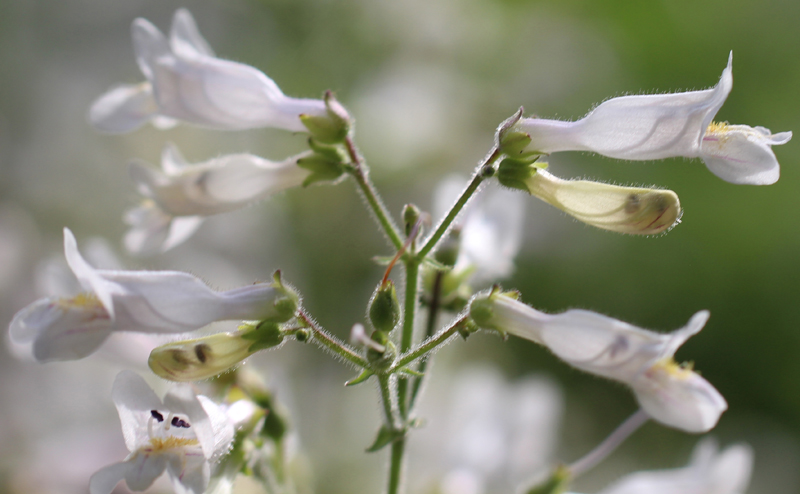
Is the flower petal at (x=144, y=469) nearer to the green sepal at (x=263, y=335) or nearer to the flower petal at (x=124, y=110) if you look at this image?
the green sepal at (x=263, y=335)

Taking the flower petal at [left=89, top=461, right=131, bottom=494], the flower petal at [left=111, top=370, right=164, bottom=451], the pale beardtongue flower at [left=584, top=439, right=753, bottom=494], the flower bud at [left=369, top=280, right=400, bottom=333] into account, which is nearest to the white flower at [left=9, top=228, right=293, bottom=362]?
the flower petal at [left=111, top=370, right=164, bottom=451]

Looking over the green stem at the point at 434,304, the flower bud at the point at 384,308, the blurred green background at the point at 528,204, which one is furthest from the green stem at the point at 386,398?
the blurred green background at the point at 528,204

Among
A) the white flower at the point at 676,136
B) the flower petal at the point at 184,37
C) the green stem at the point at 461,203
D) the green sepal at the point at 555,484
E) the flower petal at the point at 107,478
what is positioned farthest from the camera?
the green sepal at the point at 555,484

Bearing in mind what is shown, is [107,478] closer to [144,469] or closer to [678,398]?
[144,469]

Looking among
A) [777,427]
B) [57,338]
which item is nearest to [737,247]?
[777,427]

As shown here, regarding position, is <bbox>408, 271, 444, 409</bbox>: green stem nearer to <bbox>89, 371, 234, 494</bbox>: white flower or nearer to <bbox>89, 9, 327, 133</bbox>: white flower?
<bbox>89, 9, 327, 133</bbox>: white flower

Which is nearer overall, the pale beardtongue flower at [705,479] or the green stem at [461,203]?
the green stem at [461,203]
